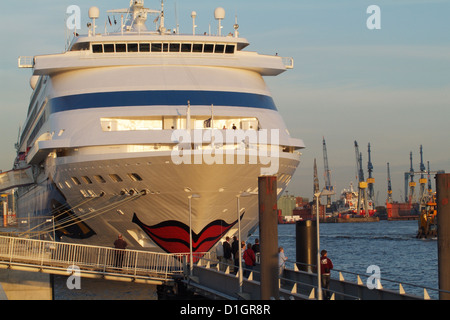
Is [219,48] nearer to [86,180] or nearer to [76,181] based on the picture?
[86,180]

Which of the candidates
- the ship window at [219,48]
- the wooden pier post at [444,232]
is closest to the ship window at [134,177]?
the ship window at [219,48]

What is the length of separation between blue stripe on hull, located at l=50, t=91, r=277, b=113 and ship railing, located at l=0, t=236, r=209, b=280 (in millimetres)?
5618

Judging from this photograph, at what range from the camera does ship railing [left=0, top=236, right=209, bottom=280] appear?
2781cm

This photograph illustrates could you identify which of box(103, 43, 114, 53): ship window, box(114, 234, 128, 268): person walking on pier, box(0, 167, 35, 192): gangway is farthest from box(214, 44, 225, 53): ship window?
box(0, 167, 35, 192): gangway

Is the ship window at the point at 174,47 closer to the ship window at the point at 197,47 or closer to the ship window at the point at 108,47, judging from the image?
the ship window at the point at 197,47

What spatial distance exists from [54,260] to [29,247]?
105 cm

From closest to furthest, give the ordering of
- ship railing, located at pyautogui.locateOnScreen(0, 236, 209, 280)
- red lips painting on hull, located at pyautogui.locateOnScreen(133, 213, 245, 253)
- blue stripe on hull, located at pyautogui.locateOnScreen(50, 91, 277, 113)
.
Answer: ship railing, located at pyautogui.locateOnScreen(0, 236, 209, 280) → red lips painting on hull, located at pyautogui.locateOnScreen(133, 213, 245, 253) → blue stripe on hull, located at pyautogui.locateOnScreen(50, 91, 277, 113)

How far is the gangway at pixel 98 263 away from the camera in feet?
90.7

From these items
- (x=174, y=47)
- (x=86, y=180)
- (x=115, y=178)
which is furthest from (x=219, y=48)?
(x=86, y=180)

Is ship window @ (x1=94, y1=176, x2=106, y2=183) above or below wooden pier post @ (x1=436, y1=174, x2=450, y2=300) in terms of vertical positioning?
above

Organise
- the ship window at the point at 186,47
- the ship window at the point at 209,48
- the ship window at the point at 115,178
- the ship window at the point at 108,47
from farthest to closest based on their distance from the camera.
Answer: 1. the ship window at the point at 209,48
2. the ship window at the point at 186,47
3. the ship window at the point at 108,47
4. the ship window at the point at 115,178

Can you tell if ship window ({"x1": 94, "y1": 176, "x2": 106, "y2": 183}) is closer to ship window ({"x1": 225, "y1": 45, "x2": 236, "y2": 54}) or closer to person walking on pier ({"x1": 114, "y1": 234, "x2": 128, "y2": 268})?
person walking on pier ({"x1": 114, "y1": 234, "x2": 128, "y2": 268})

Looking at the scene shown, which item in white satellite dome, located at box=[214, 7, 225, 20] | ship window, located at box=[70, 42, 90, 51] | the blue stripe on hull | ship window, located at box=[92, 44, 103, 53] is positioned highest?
white satellite dome, located at box=[214, 7, 225, 20]
